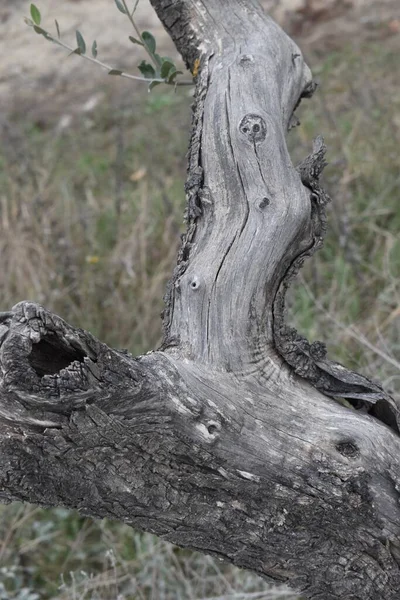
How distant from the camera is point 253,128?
1.44 meters

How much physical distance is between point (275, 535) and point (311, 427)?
0.19 meters

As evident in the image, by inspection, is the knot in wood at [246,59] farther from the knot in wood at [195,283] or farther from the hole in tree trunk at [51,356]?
the hole in tree trunk at [51,356]

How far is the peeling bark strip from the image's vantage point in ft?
3.26

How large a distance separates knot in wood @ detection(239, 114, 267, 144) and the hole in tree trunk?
65cm

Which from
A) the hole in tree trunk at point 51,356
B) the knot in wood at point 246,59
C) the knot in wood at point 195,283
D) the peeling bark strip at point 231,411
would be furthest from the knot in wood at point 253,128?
the hole in tree trunk at point 51,356

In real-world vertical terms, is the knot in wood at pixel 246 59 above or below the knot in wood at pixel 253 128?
above

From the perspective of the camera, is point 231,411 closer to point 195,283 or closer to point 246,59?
point 195,283

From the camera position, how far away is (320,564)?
1.24 metres

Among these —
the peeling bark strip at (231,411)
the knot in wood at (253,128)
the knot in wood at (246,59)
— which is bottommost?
the peeling bark strip at (231,411)

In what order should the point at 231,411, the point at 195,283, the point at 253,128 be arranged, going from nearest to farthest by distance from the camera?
the point at 231,411, the point at 195,283, the point at 253,128

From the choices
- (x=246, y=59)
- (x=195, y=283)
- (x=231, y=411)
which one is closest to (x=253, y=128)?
(x=246, y=59)

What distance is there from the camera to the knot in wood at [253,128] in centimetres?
143

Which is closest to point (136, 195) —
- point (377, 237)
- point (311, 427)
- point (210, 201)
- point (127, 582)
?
point (377, 237)

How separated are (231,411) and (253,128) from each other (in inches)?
23.7
